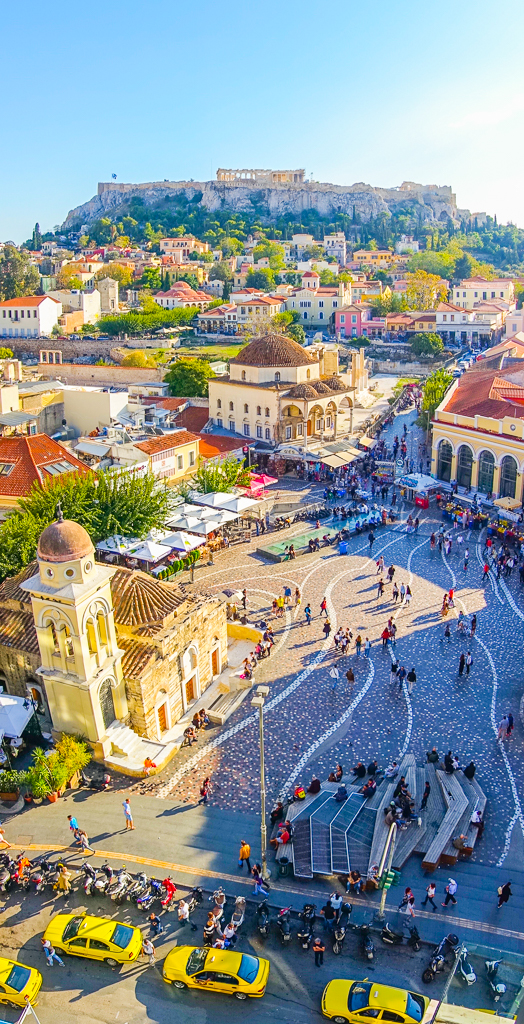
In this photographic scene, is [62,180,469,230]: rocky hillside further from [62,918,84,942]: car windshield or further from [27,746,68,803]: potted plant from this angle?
[62,918,84,942]: car windshield

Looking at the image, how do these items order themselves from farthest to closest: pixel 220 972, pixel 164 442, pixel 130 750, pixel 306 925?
pixel 164 442 → pixel 130 750 → pixel 306 925 → pixel 220 972

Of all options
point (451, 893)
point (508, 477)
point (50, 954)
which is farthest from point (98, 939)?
point (508, 477)

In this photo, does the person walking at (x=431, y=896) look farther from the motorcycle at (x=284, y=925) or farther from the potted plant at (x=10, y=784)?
the potted plant at (x=10, y=784)

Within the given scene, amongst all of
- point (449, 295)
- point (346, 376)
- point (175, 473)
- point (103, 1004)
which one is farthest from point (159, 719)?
point (449, 295)

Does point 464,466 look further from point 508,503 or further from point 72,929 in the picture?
point 72,929

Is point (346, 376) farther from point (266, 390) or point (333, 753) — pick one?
point (333, 753)

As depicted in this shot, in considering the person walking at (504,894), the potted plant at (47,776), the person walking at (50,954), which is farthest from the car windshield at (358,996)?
the potted plant at (47,776)

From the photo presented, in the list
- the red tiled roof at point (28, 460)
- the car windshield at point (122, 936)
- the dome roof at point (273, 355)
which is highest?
the dome roof at point (273, 355)

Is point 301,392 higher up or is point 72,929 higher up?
point 301,392
